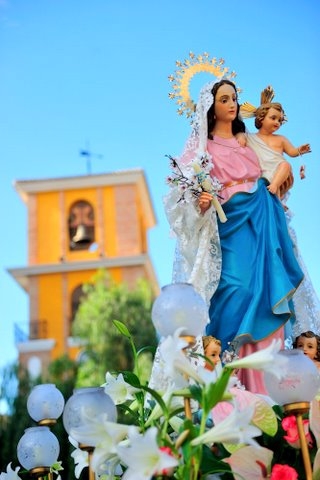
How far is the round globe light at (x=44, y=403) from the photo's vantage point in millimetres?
3693

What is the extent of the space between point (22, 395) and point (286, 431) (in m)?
18.1

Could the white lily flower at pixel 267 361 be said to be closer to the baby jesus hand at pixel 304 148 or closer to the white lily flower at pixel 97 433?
the white lily flower at pixel 97 433

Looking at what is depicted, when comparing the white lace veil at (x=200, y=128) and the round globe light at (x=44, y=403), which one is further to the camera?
the white lace veil at (x=200, y=128)


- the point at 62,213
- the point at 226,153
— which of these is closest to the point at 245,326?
the point at 226,153

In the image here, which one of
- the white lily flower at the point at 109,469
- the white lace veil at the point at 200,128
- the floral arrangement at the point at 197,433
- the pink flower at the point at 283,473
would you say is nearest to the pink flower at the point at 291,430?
the floral arrangement at the point at 197,433

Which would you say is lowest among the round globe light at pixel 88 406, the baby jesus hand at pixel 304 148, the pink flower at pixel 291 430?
the pink flower at pixel 291 430

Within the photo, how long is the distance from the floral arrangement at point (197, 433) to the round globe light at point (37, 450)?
1.43ft

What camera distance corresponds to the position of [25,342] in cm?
2773

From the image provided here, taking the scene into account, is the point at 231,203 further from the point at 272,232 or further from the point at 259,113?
the point at 259,113

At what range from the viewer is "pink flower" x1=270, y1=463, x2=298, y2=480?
270cm

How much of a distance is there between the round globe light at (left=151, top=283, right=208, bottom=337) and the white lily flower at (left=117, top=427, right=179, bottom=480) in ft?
1.27

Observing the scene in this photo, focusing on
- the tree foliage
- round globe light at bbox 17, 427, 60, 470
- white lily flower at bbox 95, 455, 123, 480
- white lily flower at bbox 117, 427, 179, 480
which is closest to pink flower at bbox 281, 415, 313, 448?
white lily flower at bbox 95, 455, 123, 480

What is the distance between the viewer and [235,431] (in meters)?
2.39

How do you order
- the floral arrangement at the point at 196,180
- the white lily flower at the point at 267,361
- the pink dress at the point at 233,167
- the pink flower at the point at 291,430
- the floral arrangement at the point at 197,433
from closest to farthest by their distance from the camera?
the floral arrangement at the point at 197,433 < the white lily flower at the point at 267,361 < the pink flower at the point at 291,430 < the floral arrangement at the point at 196,180 < the pink dress at the point at 233,167
